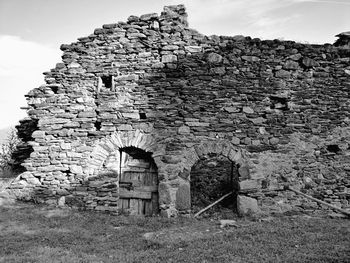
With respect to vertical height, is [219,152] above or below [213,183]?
above

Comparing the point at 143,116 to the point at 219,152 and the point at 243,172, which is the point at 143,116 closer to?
the point at 219,152

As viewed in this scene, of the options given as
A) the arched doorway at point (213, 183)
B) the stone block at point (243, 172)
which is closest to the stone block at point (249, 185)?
the stone block at point (243, 172)

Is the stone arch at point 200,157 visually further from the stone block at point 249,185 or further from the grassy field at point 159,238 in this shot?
the grassy field at point 159,238

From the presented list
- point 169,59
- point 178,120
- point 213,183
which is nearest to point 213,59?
point 169,59

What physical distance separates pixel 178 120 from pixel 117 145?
1.74 metres

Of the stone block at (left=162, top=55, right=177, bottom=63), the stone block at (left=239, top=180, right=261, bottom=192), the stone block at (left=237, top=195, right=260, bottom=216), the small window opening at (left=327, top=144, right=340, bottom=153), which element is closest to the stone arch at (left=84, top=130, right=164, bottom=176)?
the stone block at (left=162, top=55, right=177, bottom=63)

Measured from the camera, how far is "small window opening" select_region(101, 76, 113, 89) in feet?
26.6

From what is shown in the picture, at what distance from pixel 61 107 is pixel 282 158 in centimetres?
613

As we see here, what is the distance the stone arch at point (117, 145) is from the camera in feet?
24.8

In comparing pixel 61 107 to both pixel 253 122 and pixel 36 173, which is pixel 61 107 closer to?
pixel 36 173

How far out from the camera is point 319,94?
802 cm

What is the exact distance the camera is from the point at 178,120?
7707 millimetres

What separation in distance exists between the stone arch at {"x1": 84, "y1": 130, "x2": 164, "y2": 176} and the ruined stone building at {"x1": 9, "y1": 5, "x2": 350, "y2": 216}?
0.03 meters

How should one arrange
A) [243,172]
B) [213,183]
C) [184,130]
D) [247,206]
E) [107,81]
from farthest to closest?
[213,183], [107,81], [184,130], [243,172], [247,206]
